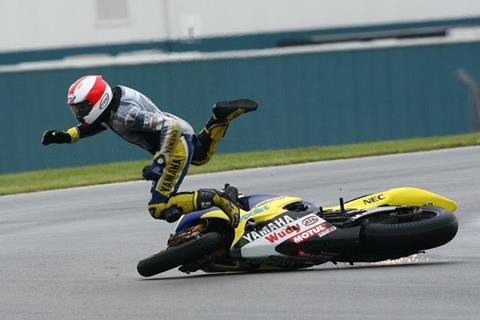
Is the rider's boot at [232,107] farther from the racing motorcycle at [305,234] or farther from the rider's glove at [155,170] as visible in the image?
the racing motorcycle at [305,234]

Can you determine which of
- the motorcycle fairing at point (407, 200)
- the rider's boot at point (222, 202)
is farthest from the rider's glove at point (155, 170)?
the motorcycle fairing at point (407, 200)

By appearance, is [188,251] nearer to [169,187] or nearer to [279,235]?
[169,187]

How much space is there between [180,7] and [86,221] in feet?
60.5

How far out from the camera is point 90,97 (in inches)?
355

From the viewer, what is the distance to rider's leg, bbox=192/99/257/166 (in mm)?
9023

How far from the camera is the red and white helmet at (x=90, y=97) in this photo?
29.6ft

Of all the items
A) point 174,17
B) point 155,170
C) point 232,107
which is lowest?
point 174,17

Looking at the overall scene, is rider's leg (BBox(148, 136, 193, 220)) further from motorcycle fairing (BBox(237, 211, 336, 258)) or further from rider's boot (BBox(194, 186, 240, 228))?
motorcycle fairing (BBox(237, 211, 336, 258))

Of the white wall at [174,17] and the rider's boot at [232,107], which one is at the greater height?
the rider's boot at [232,107]

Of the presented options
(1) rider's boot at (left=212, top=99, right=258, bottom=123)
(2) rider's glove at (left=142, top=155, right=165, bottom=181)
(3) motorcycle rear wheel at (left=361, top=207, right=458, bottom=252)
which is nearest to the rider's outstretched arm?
(2) rider's glove at (left=142, top=155, right=165, bottom=181)

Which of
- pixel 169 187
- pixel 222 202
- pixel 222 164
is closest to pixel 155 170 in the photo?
pixel 169 187

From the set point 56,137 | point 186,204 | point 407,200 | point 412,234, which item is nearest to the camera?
point 412,234

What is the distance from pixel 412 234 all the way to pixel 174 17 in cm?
2331

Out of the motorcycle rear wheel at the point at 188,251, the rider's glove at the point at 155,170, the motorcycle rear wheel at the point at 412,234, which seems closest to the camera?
the motorcycle rear wheel at the point at 412,234
